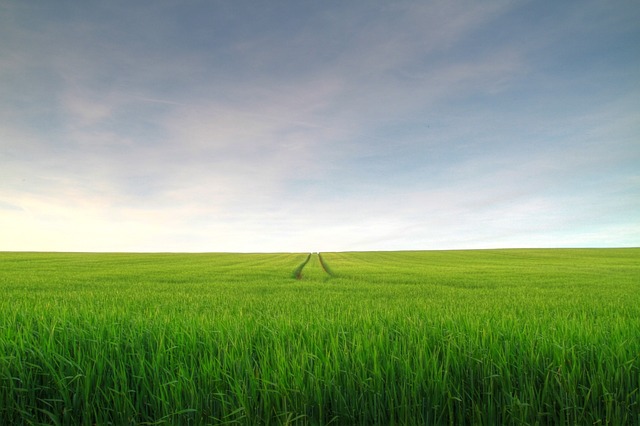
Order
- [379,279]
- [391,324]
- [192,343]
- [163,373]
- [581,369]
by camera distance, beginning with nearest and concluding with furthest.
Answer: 1. [163,373]
2. [581,369]
3. [192,343]
4. [391,324]
5. [379,279]

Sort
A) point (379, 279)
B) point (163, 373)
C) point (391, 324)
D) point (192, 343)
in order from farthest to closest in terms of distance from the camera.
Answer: point (379, 279), point (391, 324), point (192, 343), point (163, 373)

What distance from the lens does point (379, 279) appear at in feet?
70.3

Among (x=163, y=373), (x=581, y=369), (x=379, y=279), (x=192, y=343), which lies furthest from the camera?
(x=379, y=279)

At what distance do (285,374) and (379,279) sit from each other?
19260 millimetres

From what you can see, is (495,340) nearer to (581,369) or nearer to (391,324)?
(581,369)

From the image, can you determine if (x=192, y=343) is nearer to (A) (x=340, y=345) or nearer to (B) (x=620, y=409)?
(A) (x=340, y=345)

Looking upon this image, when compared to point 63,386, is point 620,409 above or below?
below

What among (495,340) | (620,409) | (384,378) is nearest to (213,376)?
(384,378)

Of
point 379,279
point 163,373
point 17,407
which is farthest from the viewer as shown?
point 379,279

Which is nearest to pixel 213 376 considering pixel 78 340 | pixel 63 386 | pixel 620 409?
pixel 63 386

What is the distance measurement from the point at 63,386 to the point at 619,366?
17.5 feet

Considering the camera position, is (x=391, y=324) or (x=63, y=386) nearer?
(x=63, y=386)

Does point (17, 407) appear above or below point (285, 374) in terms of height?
below

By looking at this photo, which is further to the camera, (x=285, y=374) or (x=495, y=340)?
(x=495, y=340)
